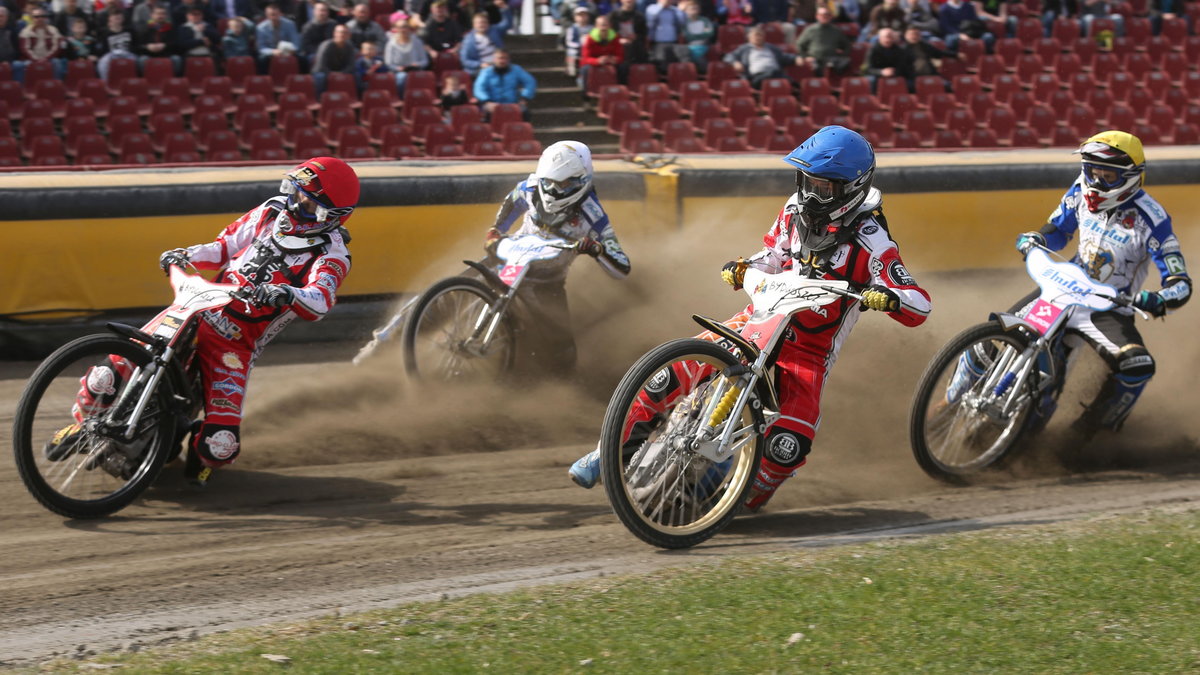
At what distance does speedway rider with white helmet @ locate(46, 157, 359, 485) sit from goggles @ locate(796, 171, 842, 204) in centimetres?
245

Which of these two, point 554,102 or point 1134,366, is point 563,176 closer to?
point 1134,366

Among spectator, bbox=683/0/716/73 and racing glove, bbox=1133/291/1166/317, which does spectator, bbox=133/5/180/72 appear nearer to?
spectator, bbox=683/0/716/73

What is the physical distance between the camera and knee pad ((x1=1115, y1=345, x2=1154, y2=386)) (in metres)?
7.96

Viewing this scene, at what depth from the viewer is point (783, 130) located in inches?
661

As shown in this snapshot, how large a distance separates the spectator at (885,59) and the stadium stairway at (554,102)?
3.97 meters

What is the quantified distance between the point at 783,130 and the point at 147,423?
11.7m

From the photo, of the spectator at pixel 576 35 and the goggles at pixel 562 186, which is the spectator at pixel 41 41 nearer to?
the spectator at pixel 576 35

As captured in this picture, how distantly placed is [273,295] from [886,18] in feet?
43.3

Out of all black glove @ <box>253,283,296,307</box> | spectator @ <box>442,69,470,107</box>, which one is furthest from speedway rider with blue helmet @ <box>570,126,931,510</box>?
spectator @ <box>442,69,470,107</box>

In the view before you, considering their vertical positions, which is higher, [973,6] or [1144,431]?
[973,6]

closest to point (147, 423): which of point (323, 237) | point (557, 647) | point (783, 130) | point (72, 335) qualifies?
point (323, 237)

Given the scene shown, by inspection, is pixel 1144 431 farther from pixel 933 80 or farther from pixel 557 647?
pixel 933 80

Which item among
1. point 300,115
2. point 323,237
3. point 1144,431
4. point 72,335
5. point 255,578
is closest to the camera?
point 255,578

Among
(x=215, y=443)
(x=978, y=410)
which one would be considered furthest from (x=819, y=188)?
(x=215, y=443)
